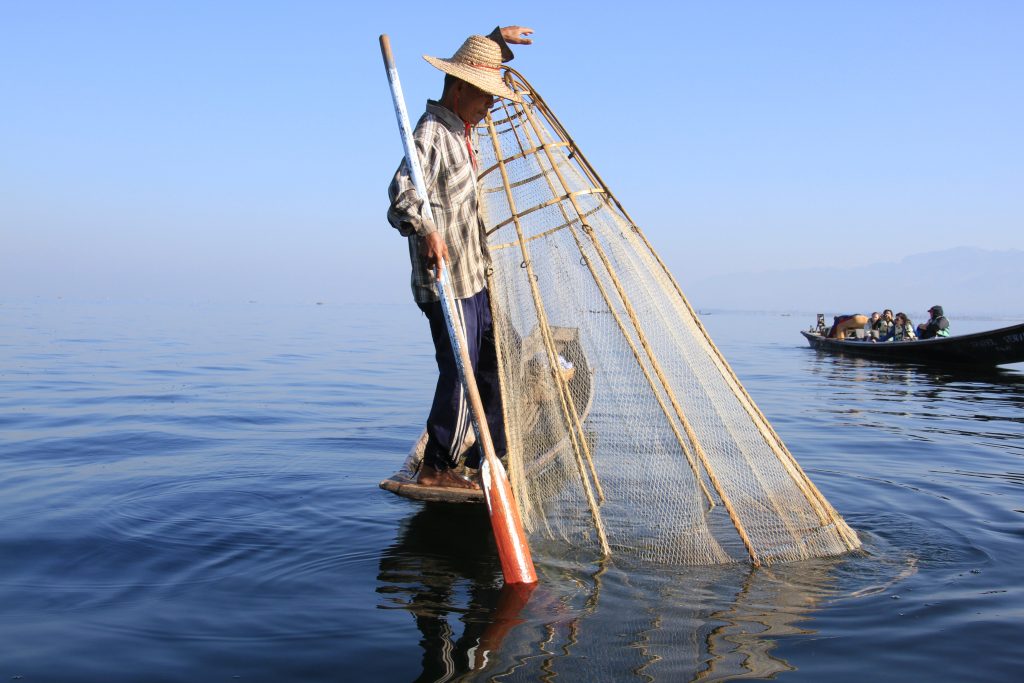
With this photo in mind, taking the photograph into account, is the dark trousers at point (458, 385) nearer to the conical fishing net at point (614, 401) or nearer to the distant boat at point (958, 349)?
the conical fishing net at point (614, 401)

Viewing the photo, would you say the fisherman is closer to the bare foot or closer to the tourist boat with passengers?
the bare foot

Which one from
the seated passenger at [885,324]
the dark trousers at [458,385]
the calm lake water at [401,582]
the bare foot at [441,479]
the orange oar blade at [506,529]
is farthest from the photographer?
the seated passenger at [885,324]

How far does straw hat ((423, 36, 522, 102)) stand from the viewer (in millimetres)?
3359

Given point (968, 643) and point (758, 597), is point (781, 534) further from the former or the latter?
point (968, 643)

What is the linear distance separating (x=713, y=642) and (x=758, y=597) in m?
0.43

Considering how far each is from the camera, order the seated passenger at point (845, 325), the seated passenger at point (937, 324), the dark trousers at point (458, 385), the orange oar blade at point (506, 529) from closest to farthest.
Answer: the orange oar blade at point (506, 529), the dark trousers at point (458, 385), the seated passenger at point (937, 324), the seated passenger at point (845, 325)

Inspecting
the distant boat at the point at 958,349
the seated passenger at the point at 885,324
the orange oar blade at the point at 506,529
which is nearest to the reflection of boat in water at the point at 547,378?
the orange oar blade at the point at 506,529

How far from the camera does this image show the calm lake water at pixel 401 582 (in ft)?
7.45

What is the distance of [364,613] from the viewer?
263 cm

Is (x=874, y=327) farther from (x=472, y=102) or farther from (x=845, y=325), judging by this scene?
(x=472, y=102)

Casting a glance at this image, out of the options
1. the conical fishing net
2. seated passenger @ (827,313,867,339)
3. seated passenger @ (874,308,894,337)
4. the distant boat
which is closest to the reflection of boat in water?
the conical fishing net

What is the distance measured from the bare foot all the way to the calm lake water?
0.19 meters

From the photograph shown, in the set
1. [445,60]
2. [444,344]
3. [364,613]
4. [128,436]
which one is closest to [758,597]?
[364,613]

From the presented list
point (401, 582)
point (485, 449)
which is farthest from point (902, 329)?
point (401, 582)
